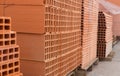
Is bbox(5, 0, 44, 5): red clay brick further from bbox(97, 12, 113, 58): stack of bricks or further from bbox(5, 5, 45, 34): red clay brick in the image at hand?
bbox(97, 12, 113, 58): stack of bricks

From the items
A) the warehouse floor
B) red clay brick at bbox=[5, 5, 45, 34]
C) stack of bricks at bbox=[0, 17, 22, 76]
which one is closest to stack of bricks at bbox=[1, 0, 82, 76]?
red clay brick at bbox=[5, 5, 45, 34]

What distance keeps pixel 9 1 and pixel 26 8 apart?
1.20 ft

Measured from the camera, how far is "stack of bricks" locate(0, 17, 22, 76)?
2.96m

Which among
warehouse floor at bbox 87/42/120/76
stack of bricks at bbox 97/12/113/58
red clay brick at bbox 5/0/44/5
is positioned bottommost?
warehouse floor at bbox 87/42/120/76

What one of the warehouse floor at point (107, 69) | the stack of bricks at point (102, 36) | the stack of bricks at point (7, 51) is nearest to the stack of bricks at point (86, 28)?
the warehouse floor at point (107, 69)

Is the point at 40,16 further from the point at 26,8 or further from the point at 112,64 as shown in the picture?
the point at 112,64

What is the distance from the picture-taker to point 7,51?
304cm

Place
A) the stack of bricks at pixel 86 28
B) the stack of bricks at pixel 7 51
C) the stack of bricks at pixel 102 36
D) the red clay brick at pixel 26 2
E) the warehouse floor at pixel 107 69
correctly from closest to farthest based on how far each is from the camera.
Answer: the stack of bricks at pixel 7 51, the red clay brick at pixel 26 2, the stack of bricks at pixel 86 28, the warehouse floor at pixel 107 69, the stack of bricks at pixel 102 36

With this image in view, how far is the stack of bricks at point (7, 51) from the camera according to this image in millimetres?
2965

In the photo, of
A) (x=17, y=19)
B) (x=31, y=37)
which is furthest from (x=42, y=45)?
(x=17, y=19)

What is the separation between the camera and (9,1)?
170 inches

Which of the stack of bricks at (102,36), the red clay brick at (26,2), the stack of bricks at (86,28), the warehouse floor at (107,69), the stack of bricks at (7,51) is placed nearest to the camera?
the stack of bricks at (7,51)

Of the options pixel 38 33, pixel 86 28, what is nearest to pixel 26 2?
pixel 38 33

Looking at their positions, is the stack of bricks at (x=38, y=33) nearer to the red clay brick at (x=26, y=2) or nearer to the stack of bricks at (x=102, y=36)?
the red clay brick at (x=26, y=2)
